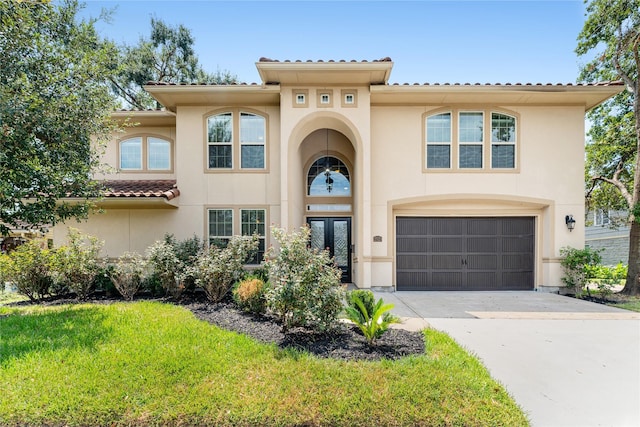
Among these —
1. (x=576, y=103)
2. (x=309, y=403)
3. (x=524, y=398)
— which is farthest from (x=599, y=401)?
(x=576, y=103)

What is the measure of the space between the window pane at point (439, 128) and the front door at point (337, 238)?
4.04 m

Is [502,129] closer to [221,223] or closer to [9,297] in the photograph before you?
[221,223]

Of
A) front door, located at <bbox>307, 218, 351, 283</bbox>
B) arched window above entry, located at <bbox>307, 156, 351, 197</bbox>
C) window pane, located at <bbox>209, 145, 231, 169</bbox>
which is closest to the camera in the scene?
window pane, located at <bbox>209, 145, 231, 169</bbox>

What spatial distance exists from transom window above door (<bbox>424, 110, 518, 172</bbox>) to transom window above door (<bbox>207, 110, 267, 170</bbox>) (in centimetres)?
551

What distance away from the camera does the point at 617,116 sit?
13055 millimetres

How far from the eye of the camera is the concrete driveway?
3.30 metres

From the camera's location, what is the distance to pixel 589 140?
13797mm

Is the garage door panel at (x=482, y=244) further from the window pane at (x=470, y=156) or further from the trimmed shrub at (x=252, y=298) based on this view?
the trimmed shrub at (x=252, y=298)

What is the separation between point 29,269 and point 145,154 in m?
4.80

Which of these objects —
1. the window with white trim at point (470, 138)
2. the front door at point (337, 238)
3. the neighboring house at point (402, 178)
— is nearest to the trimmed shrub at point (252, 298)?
the neighboring house at point (402, 178)

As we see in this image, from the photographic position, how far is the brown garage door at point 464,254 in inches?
390

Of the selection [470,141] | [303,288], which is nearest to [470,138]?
[470,141]

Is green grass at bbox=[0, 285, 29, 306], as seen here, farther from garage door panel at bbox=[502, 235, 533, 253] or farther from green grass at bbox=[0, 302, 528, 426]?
garage door panel at bbox=[502, 235, 533, 253]

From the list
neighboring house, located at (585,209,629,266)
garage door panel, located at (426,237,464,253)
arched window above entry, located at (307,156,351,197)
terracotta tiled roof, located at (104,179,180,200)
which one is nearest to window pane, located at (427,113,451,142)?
arched window above entry, located at (307,156,351,197)
